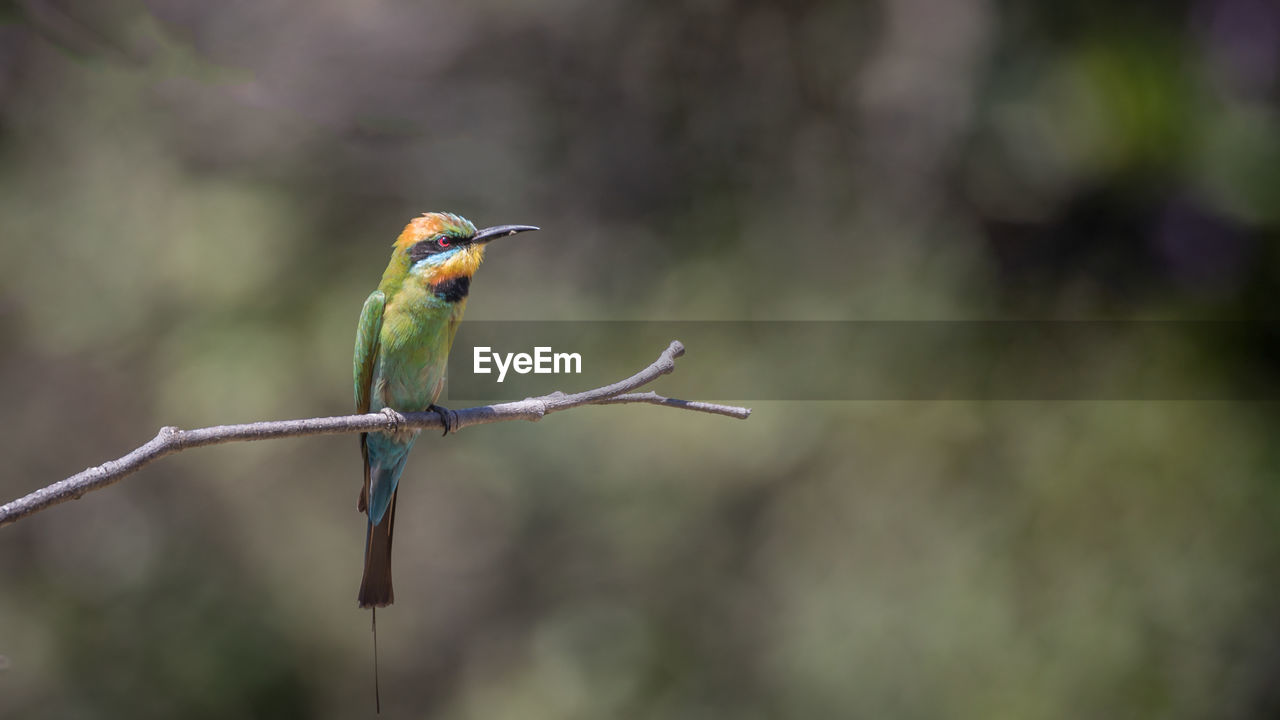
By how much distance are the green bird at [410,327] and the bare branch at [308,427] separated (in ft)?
1.13

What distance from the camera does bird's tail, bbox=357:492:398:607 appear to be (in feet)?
5.51

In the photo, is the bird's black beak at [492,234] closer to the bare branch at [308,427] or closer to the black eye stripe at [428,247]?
the black eye stripe at [428,247]

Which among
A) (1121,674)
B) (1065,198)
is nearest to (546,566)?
(1121,674)

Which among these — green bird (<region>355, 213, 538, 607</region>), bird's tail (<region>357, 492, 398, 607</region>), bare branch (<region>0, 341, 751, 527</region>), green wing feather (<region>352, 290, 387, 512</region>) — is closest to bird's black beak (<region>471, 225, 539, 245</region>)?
green bird (<region>355, 213, 538, 607</region>)

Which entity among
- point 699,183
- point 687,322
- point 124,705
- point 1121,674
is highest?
point 699,183

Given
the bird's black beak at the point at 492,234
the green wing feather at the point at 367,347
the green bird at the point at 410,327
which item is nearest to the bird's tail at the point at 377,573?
the green bird at the point at 410,327

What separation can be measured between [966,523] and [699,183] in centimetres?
197

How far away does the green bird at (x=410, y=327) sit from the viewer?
6.93 ft

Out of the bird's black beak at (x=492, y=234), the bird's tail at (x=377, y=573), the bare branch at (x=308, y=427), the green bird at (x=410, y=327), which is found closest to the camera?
the bare branch at (x=308, y=427)

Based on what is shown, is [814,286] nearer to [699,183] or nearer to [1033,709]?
[699,183]

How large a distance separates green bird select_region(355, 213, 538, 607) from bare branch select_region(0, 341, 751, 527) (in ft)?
1.13

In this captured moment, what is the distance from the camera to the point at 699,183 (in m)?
4.84

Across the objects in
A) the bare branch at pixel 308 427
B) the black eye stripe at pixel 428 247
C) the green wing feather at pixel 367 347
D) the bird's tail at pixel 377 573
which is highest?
the black eye stripe at pixel 428 247

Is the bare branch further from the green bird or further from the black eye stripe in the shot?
the black eye stripe
